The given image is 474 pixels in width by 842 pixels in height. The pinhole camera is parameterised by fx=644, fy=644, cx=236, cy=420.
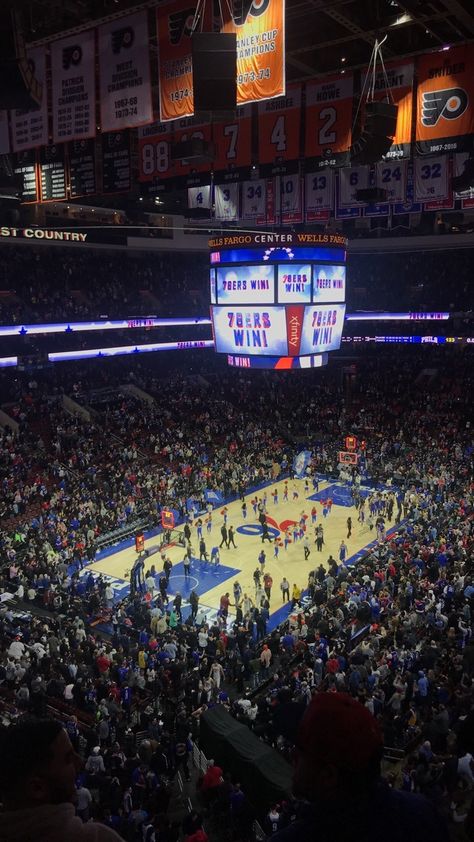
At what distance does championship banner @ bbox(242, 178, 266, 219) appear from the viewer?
71.4 feet

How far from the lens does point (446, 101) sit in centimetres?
1213

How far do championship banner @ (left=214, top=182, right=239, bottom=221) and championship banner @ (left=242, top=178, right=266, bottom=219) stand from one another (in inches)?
12.3

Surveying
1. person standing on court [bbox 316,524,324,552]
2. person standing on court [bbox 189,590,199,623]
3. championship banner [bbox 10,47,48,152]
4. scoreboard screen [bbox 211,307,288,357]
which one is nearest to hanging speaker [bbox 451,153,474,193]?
scoreboard screen [bbox 211,307,288,357]

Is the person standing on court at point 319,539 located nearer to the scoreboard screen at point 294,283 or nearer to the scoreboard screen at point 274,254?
the scoreboard screen at point 294,283

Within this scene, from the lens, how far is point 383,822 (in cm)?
175

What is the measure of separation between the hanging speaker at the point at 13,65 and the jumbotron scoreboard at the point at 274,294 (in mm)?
12037

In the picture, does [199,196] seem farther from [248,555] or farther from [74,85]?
[248,555]

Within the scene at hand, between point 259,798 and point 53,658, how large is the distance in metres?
6.27

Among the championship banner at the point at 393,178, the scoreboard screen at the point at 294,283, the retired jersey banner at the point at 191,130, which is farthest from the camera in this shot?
the scoreboard screen at the point at 294,283

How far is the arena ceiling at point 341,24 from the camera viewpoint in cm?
1157

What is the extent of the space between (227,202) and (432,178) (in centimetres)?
744

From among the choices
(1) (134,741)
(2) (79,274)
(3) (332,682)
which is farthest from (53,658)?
(2) (79,274)

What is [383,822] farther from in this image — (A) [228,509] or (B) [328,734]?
(A) [228,509]

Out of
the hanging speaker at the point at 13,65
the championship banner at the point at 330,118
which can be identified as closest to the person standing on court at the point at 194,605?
the championship banner at the point at 330,118
